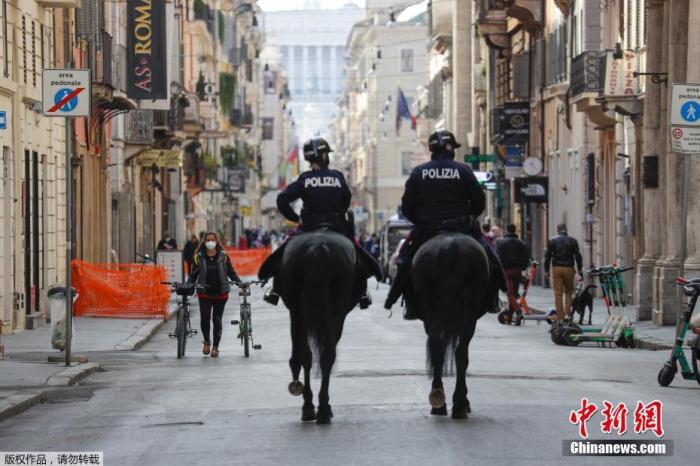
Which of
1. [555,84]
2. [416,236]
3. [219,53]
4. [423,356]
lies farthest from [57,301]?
[219,53]

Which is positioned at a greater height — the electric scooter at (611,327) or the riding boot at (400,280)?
the riding boot at (400,280)

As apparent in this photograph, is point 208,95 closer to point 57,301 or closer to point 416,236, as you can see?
point 57,301

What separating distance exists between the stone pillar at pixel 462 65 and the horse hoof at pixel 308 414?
70.2 meters

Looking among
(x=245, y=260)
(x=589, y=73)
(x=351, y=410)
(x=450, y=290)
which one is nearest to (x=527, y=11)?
(x=245, y=260)

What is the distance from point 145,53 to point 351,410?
36125 millimetres

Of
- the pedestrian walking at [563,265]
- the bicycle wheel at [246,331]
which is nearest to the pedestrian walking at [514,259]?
the pedestrian walking at [563,265]

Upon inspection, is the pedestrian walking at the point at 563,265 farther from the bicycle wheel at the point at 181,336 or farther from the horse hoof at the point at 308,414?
the horse hoof at the point at 308,414

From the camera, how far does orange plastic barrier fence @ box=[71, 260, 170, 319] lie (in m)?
37.3

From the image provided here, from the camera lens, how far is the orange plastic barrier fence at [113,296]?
3734cm

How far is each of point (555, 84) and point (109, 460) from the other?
4182 cm

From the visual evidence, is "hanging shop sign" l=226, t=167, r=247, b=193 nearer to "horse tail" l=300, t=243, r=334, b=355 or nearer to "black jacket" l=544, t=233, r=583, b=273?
"black jacket" l=544, t=233, r=583, b=273

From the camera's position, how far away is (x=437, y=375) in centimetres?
1495

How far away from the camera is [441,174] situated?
15570 millimetres
